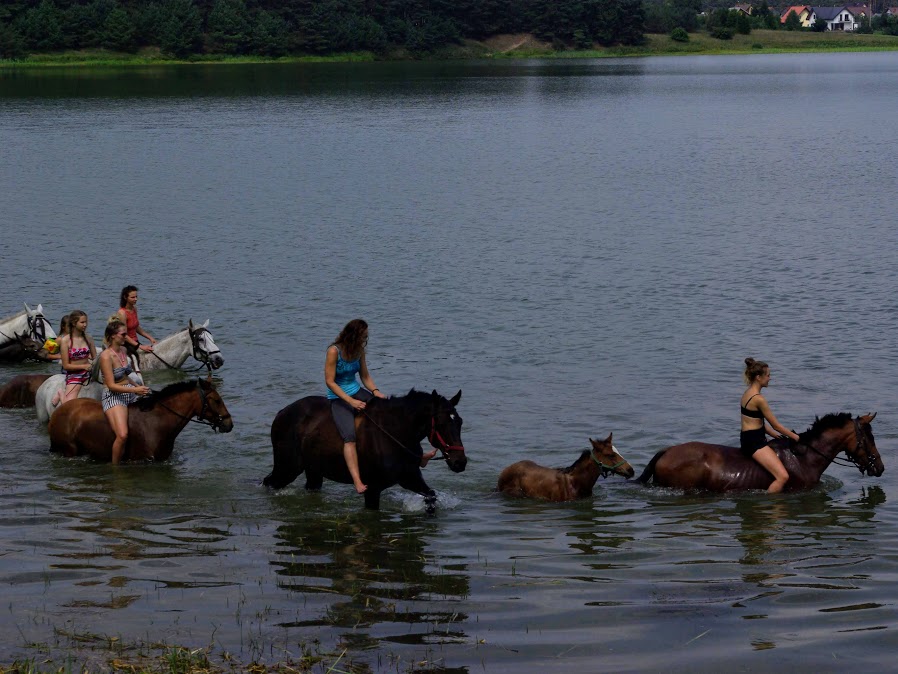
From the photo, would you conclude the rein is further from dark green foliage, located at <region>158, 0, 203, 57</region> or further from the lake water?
dark green foliage, located at <region>158, 0, 203, 57</region>

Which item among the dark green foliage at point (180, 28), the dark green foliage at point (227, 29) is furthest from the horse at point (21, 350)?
the dark green foliage at point (227, 29)

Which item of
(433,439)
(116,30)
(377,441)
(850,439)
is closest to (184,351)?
(377,441)

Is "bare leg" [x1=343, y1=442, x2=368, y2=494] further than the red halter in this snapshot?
Yes

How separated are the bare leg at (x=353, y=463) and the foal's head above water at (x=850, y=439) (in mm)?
5989

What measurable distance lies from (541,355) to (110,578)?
14677 mm

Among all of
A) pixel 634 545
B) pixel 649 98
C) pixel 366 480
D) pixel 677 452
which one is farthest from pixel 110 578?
pixel 649 98

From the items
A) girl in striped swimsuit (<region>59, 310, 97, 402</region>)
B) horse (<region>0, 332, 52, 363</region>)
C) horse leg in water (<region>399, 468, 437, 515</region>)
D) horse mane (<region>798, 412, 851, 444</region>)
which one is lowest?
horse (<region>0, 332, 52, 363</region>)

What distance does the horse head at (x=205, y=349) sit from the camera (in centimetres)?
2277

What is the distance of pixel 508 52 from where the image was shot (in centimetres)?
17062

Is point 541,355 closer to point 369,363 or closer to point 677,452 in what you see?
point 369,363

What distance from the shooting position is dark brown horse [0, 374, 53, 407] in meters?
19.9

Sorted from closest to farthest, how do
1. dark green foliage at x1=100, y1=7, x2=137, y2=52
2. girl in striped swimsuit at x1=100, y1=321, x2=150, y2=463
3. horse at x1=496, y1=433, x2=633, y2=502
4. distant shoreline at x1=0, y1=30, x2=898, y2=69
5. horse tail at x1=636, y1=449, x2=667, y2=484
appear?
horse at x1=496, y1=433, x2=633, y2=502 < girl in striped swimsuit at x1=100, y1=321, x2=150, y2=463 < horse tail at x1=636, y1=449, x2=667, y2=484 < dark green foliage at x1=100, y1=7, x2=137, y2=52 < distant shoreline at x1=0, y1=30, x2=898, y2=69

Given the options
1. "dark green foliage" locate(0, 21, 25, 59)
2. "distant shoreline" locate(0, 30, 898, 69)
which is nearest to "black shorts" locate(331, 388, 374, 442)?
"distant shoreline" locate(0, 30, 898, 69)

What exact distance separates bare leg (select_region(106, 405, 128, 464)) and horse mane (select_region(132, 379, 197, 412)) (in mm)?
320
